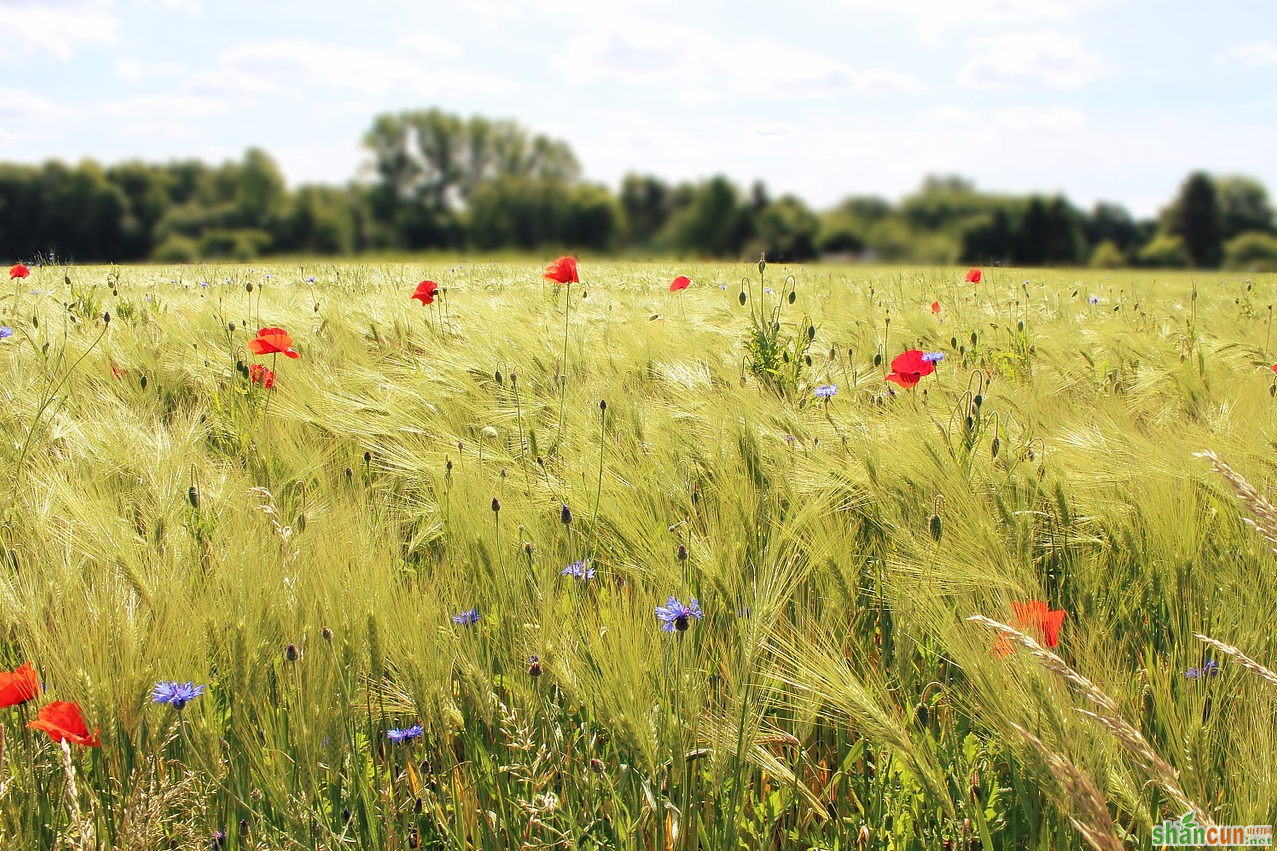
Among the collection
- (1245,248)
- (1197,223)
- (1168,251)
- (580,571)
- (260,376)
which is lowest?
(580,571)

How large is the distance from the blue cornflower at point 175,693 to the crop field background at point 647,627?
2cm

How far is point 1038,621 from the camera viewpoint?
104cm

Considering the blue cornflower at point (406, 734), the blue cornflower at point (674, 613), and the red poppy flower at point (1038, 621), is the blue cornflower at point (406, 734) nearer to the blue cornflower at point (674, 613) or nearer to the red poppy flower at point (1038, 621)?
the blue cornflower at point (674, 613)

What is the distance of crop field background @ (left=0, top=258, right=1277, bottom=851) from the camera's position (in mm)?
963

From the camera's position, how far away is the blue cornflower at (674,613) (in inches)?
44.6

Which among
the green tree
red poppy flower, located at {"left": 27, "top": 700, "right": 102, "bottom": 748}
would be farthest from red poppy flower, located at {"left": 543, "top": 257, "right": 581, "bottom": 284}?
the green tree

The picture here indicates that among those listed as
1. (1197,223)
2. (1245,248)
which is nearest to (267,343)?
(1197,223)

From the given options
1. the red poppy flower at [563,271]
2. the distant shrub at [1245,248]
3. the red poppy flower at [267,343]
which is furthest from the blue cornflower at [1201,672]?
the distant shrub at [1245,248]

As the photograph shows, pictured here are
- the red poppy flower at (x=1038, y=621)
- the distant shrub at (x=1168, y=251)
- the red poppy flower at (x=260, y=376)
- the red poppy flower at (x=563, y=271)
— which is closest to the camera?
the red poppy flower at (x=1038, y=621)

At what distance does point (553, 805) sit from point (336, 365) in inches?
106

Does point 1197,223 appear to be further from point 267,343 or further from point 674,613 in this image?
point 674,613

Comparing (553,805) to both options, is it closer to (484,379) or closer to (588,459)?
(588,459)

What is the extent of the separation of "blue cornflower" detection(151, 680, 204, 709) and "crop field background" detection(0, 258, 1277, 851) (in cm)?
2

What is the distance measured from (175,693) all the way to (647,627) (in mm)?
594
